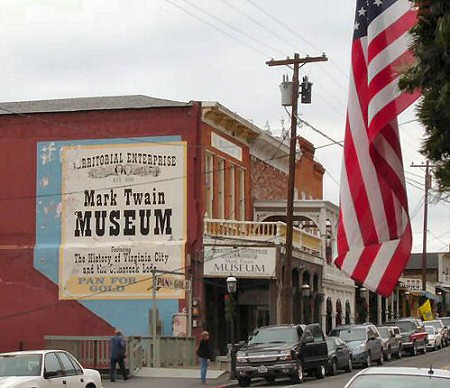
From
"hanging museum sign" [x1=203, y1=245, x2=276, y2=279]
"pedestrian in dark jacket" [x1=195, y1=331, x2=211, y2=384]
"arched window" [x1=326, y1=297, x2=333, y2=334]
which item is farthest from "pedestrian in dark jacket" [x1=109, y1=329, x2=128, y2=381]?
"arched window" [x1=326, y1=297, x2=333, y2=334]

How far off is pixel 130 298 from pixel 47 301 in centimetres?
363

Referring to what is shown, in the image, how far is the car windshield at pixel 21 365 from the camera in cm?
1953

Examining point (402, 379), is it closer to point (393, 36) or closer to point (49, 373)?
point (393, 36)

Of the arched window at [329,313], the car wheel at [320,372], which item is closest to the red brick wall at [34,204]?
the car wheel at [320,372]

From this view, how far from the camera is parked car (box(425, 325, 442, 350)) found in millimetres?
56969

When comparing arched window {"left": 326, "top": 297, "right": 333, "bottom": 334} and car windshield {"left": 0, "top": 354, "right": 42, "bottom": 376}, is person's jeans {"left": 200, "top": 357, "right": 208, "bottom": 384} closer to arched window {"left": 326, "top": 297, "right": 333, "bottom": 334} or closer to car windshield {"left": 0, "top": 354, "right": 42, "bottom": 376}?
car windshield {"left": 0, "top": 354, "right": 42, "bottom": 376}

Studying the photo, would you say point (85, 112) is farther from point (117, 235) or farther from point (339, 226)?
point (339, 226)

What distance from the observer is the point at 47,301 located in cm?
4278

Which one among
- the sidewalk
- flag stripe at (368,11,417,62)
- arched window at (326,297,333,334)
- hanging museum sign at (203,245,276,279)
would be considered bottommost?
the sidewalk

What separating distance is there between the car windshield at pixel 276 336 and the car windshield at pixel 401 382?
22.1 metres

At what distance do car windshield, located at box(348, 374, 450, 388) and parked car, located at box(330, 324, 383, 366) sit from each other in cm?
2975

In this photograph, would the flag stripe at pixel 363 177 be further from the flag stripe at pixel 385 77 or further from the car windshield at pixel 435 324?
the car windshield at pixel 435 324

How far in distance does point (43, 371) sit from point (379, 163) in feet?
43.1

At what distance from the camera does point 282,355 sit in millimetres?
32094
